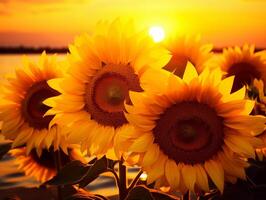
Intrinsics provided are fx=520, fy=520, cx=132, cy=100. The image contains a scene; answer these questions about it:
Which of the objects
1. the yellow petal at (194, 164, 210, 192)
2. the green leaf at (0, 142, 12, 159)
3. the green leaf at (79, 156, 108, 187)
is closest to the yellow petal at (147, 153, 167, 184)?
the yellow petal at (194, 164, 210, 192)

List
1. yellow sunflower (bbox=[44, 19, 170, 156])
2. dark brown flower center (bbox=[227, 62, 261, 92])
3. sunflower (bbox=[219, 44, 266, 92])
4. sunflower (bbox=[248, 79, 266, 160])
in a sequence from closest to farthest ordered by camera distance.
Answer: yellow sunflower (bbox=[44, 19, 170, 156]) < sunflower (bbox=[248, 79, 266, 160]) < dark brown flower center (bbox=[227, 62, 261, 92]) < sunflower (bbox=[219, 44, 266, 92])

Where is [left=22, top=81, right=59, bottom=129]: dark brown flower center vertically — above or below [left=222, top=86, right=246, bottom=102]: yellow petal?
below

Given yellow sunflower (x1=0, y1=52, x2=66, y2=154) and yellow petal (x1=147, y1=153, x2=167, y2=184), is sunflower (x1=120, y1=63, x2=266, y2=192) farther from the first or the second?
yellow sunflower (x1=0, y1=52, x2=66, y2=154)

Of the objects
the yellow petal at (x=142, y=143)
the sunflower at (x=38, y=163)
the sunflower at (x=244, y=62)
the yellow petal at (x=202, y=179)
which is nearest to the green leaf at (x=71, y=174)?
the yellow petal at (x=142, y=143)

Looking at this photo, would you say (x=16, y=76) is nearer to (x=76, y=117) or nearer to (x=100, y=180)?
(x=76, y=117)

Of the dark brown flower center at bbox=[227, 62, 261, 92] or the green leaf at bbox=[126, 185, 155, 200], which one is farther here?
the dark brown flower center at bbox=[227, 62, 261, 92]

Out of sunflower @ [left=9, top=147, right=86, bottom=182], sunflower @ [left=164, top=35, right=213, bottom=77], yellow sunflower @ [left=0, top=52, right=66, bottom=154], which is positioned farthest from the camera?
sunflower @ [left=9, top=147, right=86, bottom=182]

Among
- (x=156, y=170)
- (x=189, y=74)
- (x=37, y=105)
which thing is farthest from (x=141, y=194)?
(x=37, y=105)

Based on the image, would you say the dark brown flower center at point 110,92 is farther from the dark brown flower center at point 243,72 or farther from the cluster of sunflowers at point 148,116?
the dark brown flower center at point 243,72

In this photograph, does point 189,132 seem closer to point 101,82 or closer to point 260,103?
point 101,82
